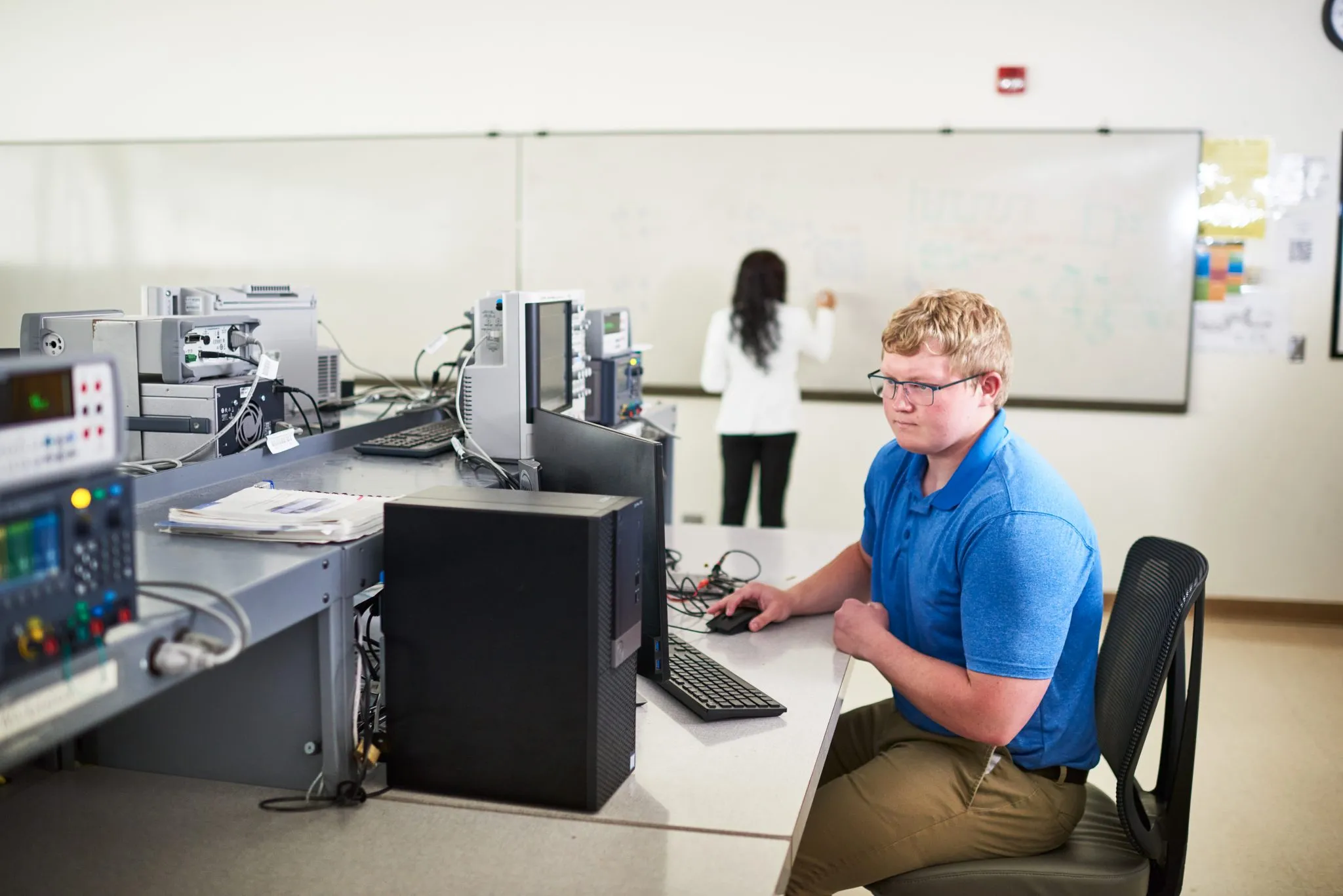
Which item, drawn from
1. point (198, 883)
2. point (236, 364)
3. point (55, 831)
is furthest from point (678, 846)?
point (236, 364)

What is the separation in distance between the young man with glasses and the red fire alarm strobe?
2954 millimetres

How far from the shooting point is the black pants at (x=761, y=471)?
15.0ft

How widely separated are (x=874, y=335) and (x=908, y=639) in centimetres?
296

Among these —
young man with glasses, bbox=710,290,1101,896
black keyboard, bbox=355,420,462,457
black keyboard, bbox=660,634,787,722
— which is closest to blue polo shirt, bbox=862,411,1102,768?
young man with glasses, bbox=710,290,1101,896

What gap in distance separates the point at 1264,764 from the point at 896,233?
2336mm

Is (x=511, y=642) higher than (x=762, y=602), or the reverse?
(x=511, y=642)

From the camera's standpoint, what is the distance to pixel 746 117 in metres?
4.68

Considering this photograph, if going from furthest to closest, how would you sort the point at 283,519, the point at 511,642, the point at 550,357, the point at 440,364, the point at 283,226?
the point at 283,226 < the point at 440,364 < the point at 550,357 < the point at 283,519 < the point at 511,642

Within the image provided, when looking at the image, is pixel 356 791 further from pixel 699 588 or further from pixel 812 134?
pixel 812 134

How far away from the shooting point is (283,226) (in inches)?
202

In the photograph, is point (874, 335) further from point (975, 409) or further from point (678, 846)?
point (678, 846)

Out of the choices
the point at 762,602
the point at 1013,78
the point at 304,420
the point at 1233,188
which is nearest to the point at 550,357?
the point at 304,420

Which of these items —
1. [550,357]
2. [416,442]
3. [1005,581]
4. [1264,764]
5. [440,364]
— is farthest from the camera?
[440,364]

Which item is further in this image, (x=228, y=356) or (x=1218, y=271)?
(x=1218, y=271)
